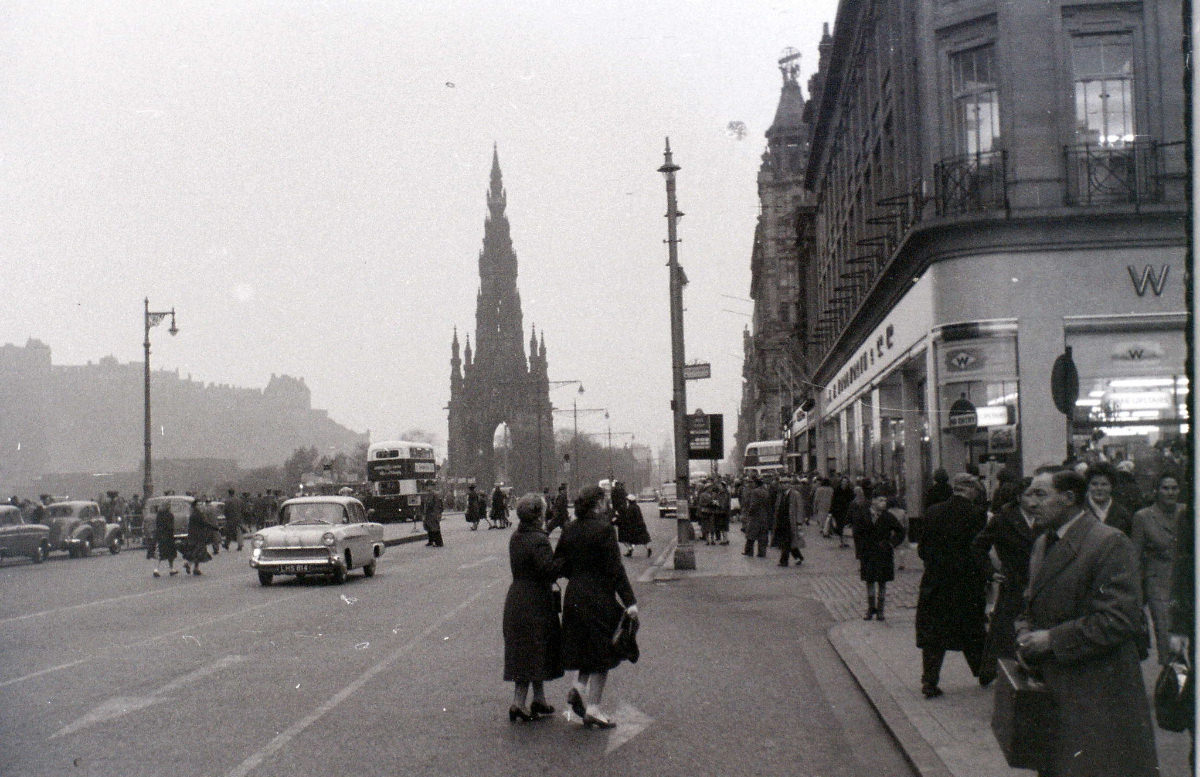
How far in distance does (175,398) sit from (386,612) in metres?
104

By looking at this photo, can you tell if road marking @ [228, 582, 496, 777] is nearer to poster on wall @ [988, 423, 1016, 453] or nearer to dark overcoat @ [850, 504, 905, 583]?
dark overcoat @ [850, 504, 905, 583]

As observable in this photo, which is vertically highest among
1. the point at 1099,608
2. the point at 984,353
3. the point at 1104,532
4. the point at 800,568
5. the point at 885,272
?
the point at 885,272

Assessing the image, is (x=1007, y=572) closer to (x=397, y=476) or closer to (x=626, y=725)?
(x=626, y=725)

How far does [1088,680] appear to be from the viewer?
15.9 ft

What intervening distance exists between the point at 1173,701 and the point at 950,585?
3.80 meters

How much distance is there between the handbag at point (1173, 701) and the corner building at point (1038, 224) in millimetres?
11198

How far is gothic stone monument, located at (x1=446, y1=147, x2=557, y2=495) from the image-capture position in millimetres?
138000

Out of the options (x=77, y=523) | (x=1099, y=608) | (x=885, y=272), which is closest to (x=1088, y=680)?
(x=1099, y=608)

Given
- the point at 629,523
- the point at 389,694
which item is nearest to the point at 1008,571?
the point at 389,694

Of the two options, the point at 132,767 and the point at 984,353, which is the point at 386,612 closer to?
the point at 132,767

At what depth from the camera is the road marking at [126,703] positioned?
8.28 meters

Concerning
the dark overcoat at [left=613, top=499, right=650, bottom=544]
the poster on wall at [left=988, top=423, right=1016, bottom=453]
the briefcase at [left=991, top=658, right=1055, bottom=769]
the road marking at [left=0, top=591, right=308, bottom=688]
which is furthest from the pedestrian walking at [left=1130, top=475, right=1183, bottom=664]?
the dark overcoat at [left=613, top=499, right=650, bottom=544]

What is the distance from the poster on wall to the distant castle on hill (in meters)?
33.0

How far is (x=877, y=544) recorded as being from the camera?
13.6 meters
